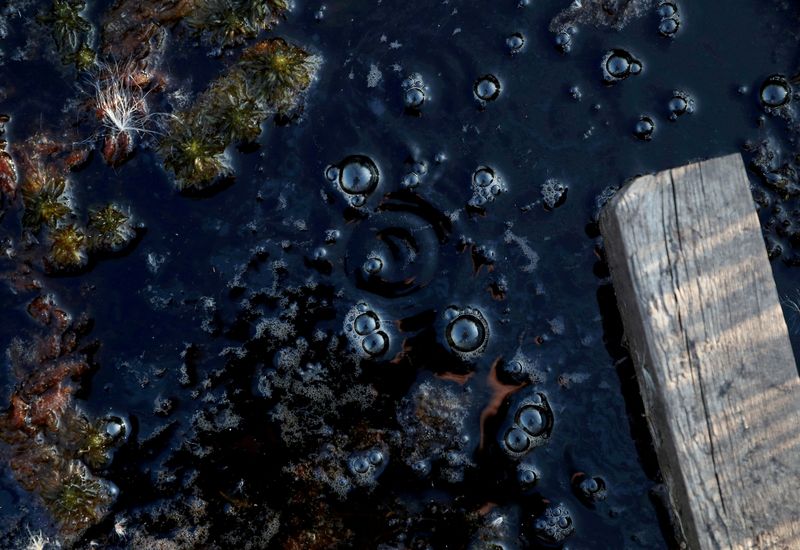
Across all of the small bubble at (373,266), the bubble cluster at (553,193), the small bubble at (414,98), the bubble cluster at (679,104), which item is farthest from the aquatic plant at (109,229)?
the bubble cluster at (679,104)

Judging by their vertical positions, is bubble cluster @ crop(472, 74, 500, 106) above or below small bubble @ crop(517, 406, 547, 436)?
above

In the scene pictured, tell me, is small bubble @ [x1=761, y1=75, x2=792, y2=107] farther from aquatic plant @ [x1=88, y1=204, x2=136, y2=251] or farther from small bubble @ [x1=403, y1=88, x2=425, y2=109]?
aquatic plant @ [x1=88, y1=204, x2=136, y2=251]

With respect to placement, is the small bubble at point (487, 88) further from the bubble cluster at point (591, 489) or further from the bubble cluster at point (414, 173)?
the bubble cluster at point (591, 489)

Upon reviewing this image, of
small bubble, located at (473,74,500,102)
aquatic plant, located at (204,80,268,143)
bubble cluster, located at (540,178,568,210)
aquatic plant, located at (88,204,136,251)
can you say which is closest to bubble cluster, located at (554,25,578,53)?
small bubble, located at (473,74,500,102)

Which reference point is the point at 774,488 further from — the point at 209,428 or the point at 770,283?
the point at 209,428

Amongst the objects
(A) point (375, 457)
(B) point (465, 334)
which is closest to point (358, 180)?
(B) point (465, 334)

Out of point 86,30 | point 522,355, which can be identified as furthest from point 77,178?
point 522,355

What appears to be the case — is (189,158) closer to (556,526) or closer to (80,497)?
(80,497)
